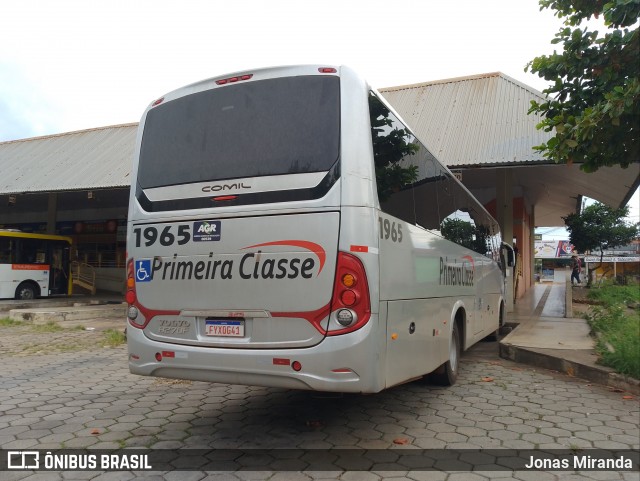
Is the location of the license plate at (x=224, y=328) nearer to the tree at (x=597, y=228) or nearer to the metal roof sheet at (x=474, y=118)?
the metal roof sheet at (x=474, y=118)

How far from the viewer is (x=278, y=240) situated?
3.75 meters

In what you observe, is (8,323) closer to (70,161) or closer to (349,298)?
(70,161)

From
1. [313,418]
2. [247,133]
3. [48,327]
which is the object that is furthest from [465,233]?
[48,327]

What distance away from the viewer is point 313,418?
4.70 metres

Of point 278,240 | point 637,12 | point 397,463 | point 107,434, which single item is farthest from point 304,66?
point 637,12

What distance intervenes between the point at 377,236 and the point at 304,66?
1.55 metres

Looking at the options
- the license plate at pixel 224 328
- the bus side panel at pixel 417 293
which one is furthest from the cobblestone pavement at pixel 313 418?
the license plate at pixel 224 328

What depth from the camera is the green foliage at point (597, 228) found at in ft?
91.2

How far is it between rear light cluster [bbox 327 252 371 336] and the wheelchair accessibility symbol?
1792 millimetres

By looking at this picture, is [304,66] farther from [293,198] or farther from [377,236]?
[377,236]

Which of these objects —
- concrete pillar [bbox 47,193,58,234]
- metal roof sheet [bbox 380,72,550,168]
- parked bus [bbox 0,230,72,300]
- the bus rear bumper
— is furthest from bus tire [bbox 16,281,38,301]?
the bus rear bumper

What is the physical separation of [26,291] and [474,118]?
59.6 ft

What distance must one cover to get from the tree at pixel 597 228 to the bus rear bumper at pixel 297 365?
2491cm

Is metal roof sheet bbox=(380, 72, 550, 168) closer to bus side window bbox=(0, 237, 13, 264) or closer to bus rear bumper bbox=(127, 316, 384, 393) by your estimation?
bus rear bumper bbox=(127, 316, 384, 393)
